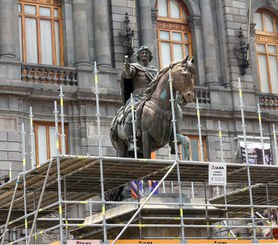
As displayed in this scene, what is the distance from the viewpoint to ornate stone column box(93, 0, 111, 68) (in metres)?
38.6

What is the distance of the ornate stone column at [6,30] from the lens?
3646cm

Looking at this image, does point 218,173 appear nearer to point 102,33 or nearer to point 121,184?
point 121,184

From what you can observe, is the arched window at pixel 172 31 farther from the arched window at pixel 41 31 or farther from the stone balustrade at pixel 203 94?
the arched window at pixel 41 31

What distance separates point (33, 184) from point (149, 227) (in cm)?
327

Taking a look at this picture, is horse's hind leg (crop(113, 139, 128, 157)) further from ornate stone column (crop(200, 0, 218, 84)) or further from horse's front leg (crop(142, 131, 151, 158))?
ornate stone column (crop(200, 0, 218, 84))

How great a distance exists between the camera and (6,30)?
36.7m

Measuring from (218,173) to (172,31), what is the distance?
66.6 feet

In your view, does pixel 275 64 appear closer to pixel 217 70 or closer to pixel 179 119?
pixel 217 70

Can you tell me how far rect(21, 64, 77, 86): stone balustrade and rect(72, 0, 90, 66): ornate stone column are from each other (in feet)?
2.22

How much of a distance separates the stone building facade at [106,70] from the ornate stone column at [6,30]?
4cm

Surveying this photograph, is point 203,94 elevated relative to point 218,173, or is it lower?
elevated

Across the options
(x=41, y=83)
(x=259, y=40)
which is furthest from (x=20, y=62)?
(x=259, y=40)

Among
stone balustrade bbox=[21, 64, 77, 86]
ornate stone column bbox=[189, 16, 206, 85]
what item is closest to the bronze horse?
stone balustrade bbox=[21, 64, 77, 86]

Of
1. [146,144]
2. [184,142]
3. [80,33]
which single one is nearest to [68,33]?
[80,33]
